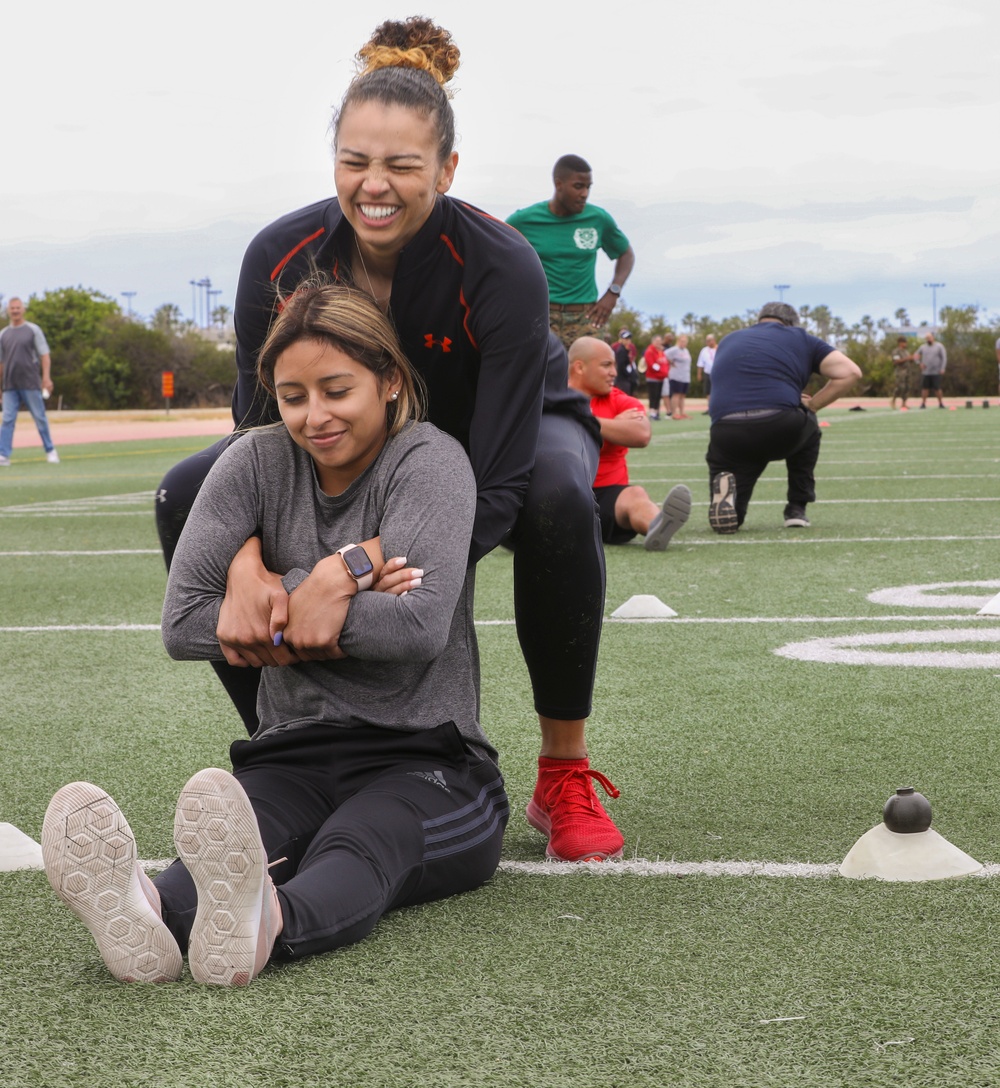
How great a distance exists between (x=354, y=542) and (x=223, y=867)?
887 millimetres

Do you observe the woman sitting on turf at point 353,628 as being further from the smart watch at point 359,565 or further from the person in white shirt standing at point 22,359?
the person in white shirt standing at point 22,359

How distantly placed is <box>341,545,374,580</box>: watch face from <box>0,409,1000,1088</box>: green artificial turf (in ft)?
1.96

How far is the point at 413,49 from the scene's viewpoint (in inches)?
117

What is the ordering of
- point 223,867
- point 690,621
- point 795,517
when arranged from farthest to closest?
point 795,517 < point 690,621 < point 223,867

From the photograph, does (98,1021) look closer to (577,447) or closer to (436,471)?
(436,471)

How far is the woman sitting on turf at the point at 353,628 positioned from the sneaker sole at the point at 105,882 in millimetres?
130

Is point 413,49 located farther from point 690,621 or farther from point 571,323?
point 571,323

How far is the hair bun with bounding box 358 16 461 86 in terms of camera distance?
2932mm

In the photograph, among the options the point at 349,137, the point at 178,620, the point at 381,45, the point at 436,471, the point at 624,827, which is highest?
the point at 381,45

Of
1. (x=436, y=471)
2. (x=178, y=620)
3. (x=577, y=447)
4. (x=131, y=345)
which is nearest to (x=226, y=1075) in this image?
(x=178, y=620)

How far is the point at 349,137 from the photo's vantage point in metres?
2.81

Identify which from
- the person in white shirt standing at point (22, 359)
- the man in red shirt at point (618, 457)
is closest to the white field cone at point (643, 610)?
the man in red shirt at point (618, 457)

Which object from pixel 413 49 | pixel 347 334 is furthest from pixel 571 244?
pixel 347 334

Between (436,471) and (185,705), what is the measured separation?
185 cm
